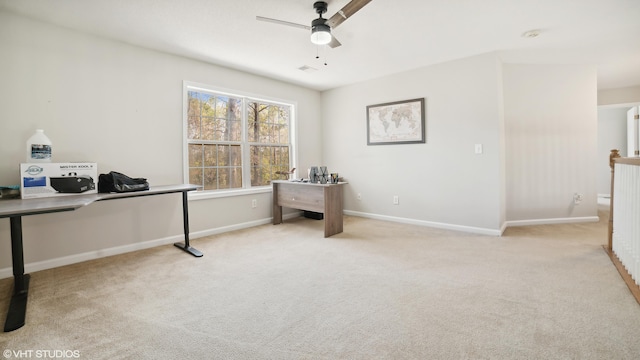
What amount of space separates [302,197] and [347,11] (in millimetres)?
2549

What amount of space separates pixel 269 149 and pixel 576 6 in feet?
13.1

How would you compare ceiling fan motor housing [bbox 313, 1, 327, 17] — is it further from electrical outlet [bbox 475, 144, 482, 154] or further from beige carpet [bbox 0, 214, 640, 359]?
electrical outlet [bbox 475, 144, 482, 154]

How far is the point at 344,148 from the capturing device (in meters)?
5.18

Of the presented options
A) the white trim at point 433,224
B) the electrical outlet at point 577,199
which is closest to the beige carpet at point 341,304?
the white trim at point 433,224

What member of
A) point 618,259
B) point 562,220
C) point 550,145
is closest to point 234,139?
point 618,259

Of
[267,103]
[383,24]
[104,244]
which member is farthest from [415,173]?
A: [104,244]

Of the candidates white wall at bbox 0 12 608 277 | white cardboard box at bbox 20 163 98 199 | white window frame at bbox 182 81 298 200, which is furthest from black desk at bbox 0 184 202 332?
white window frame at bbox 182 81 298 200

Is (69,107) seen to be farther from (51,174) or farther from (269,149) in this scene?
(269,149)

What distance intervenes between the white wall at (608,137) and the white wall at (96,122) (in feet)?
28.3

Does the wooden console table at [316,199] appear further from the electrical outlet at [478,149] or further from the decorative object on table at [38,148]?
the decorative object on table at [38,148]

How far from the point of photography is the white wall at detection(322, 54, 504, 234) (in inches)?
145

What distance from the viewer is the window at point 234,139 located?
382 cm

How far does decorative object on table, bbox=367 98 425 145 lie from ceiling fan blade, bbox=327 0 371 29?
2.36 m

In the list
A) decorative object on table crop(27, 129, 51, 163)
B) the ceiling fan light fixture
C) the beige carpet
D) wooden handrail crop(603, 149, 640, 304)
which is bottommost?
the beige carpet
